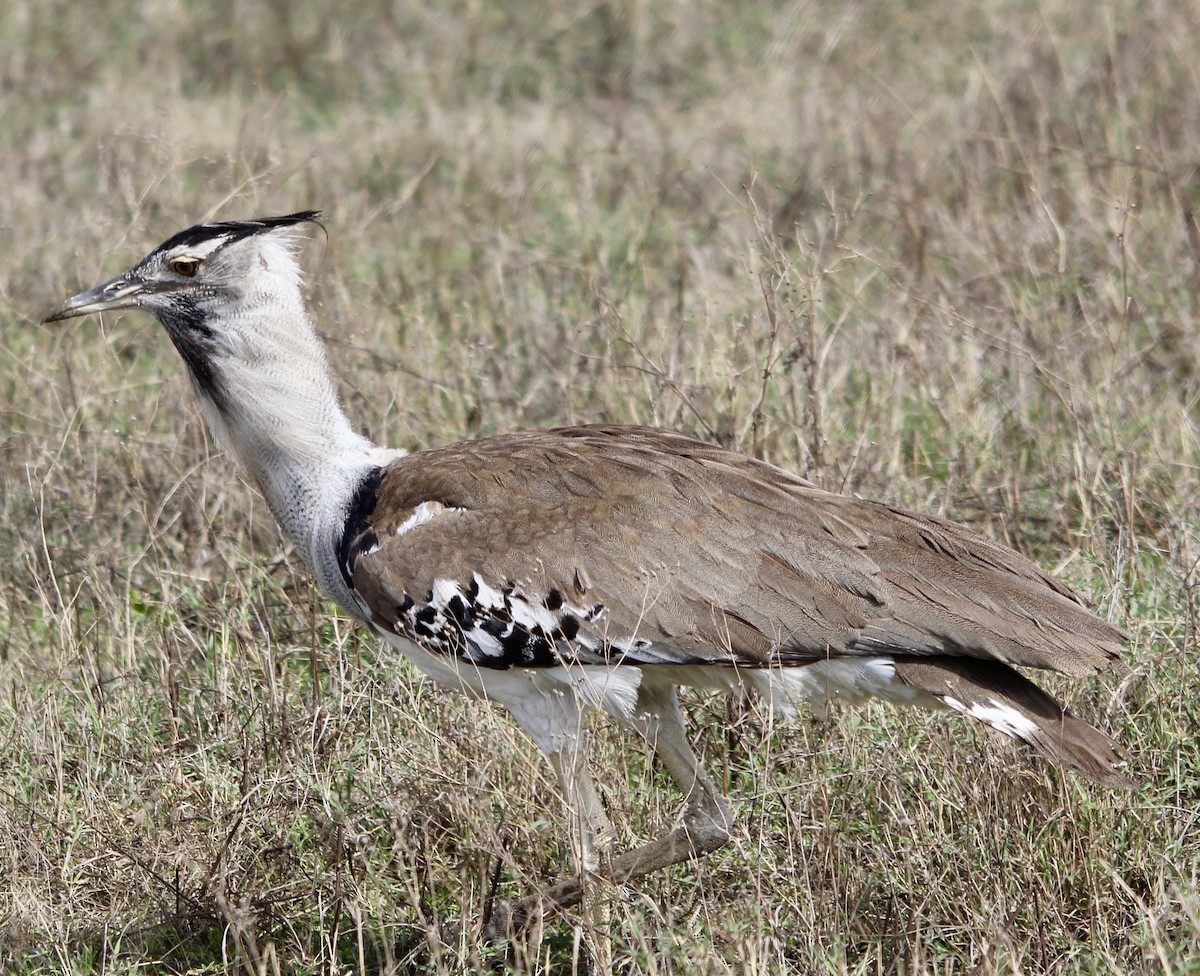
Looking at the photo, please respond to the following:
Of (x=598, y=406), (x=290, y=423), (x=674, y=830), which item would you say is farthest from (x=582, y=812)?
(x=598, y=406)

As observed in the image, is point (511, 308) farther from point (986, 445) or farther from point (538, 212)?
point (986, 445)

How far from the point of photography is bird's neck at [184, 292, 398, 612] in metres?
3.15

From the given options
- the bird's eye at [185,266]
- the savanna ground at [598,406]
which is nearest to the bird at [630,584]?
the bird's eye at [185,266]

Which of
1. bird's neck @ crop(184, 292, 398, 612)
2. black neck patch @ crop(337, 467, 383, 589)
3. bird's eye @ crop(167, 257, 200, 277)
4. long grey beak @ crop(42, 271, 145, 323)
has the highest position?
bird's eye @ crop(167, 257, 200, 277)

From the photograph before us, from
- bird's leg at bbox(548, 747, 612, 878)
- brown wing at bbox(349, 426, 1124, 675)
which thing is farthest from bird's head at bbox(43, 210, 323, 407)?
bird's leg at bbox(548, 747, 612, 878)

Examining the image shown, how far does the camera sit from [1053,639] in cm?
272

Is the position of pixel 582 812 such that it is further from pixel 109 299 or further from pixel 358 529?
pixel 109 299

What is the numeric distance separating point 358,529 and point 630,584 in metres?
0.52

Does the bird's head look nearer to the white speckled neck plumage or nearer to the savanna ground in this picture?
the white speckled neck plumage

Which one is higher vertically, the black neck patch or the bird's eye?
the bird's eye

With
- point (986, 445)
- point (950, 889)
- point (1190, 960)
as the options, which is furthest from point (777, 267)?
point (1190, 960)

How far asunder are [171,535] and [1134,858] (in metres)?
2.35

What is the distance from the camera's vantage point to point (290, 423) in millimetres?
3160

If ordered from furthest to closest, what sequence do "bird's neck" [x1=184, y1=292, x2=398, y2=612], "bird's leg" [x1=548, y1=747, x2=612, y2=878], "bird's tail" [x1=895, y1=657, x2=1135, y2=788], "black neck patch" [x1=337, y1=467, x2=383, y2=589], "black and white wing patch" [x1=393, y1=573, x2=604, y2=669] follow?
"bird's neck" [x1=184, y1=292, x2=398, y2=612]
"black neck patch" [x1=337, y1=467, x2=383, y2=589]
"black and white wing patch" [x1=393, y1=573, x2=604, y2=669]
"bird's leg" [x1=548, y1=747, x2=612, y2=878]
"bird's tail" [x1=895, y1=657, x2=1135, y2=788]
